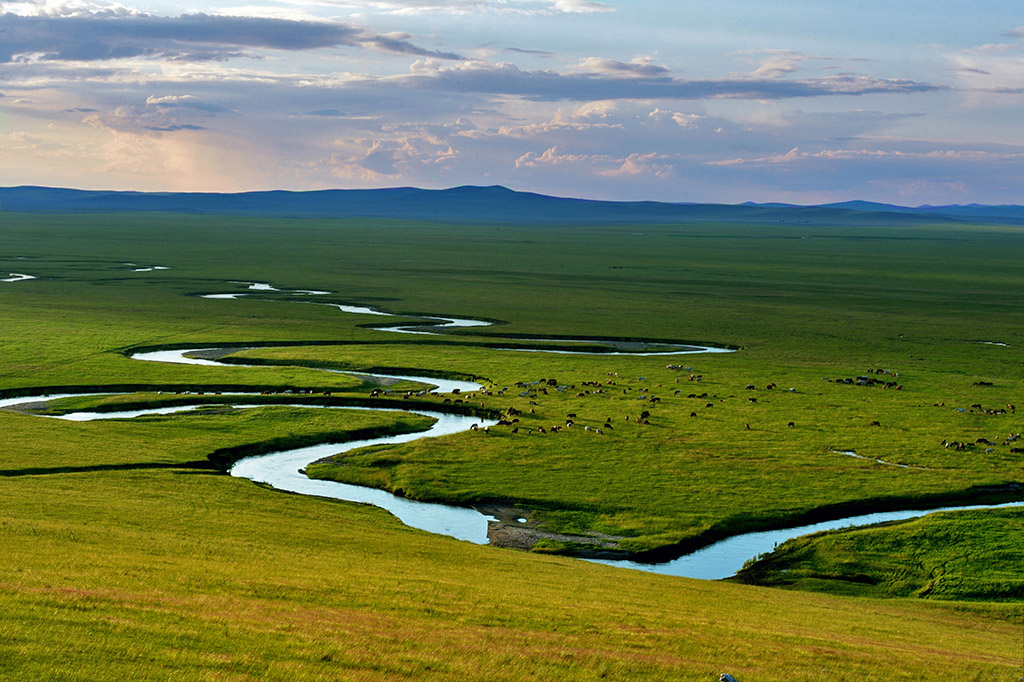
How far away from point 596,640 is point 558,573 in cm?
751

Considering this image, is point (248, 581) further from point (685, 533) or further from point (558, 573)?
point (685, 533)

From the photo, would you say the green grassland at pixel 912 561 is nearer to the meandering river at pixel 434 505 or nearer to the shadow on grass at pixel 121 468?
the meandering river at pixel 434 505

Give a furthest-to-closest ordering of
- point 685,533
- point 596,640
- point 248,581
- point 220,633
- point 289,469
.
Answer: point 289,469 < point 685,533 < point 248,581 < point 596,640 < point 220,633

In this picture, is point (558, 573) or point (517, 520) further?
point (517, 520)

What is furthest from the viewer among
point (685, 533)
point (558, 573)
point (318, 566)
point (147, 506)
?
point (685, 533)

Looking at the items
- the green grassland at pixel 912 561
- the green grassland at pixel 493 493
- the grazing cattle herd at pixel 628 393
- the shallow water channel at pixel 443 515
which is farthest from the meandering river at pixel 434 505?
the grazing cattle herd at pixel 628 393

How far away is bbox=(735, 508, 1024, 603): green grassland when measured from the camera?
30453mm

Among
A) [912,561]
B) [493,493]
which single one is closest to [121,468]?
[493,493]

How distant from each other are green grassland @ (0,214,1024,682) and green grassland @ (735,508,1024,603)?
1015mm

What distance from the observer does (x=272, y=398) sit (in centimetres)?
5722

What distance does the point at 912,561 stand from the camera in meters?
32.4

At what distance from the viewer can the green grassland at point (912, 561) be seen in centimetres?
3045

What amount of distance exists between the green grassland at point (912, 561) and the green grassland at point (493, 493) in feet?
3.33

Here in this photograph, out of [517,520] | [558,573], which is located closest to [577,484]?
[517,520]
